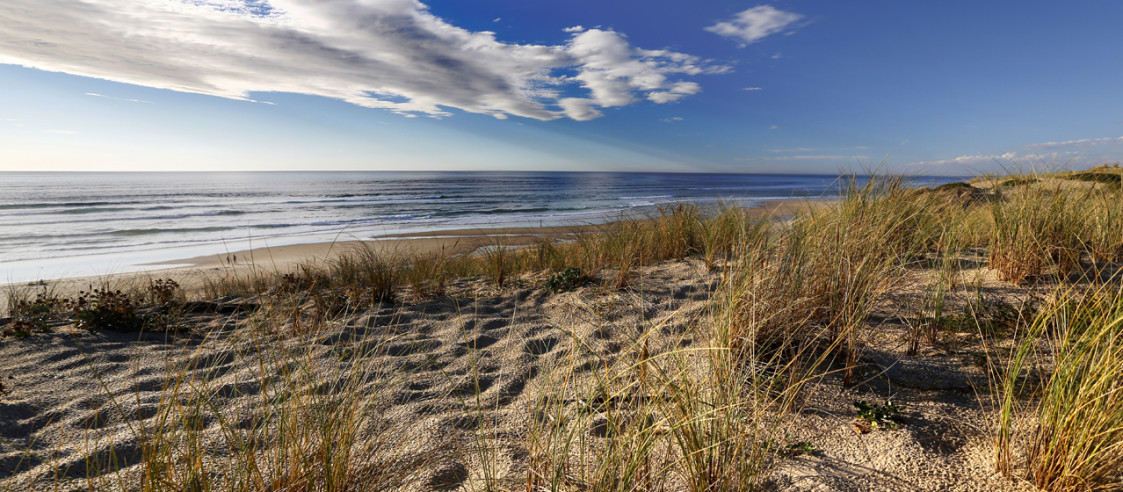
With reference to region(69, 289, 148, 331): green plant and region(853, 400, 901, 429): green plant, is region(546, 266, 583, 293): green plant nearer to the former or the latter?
region(853, 400, 901, 429): green plant

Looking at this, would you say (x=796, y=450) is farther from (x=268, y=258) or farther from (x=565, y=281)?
(x=268, y=258)

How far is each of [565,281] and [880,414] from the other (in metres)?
3.37

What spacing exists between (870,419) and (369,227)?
1936cm

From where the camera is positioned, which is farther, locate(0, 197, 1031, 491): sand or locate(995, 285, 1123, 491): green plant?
locate(0, 197, 1031, 491): sand

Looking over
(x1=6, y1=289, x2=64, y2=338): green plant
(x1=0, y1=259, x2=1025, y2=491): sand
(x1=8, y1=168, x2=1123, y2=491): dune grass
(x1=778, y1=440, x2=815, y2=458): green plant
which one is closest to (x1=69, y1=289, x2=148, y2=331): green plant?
(x1=0, y1=259, x2=1025, y2=491): sand

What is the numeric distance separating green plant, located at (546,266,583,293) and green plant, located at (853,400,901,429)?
3.20 meters

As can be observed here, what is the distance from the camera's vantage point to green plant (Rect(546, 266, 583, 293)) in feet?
16.9

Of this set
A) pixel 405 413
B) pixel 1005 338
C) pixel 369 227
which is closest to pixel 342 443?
pixel 405 413

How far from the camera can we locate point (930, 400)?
2.24 m

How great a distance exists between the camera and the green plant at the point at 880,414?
6.80 feet

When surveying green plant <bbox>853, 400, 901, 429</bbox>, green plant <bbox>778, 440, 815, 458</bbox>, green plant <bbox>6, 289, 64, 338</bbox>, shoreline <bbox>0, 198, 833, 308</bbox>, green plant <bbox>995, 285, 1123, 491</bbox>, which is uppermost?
green plant <bbox>995, 285, 1123, 491</bbox>

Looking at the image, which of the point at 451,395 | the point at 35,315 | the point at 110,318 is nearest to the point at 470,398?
the point at 451,395

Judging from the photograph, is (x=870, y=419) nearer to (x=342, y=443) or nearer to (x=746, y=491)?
(x=746, y=491)

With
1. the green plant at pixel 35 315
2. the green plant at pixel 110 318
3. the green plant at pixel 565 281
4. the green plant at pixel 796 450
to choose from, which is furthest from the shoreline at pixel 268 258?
the green plant at pixel 796 450
